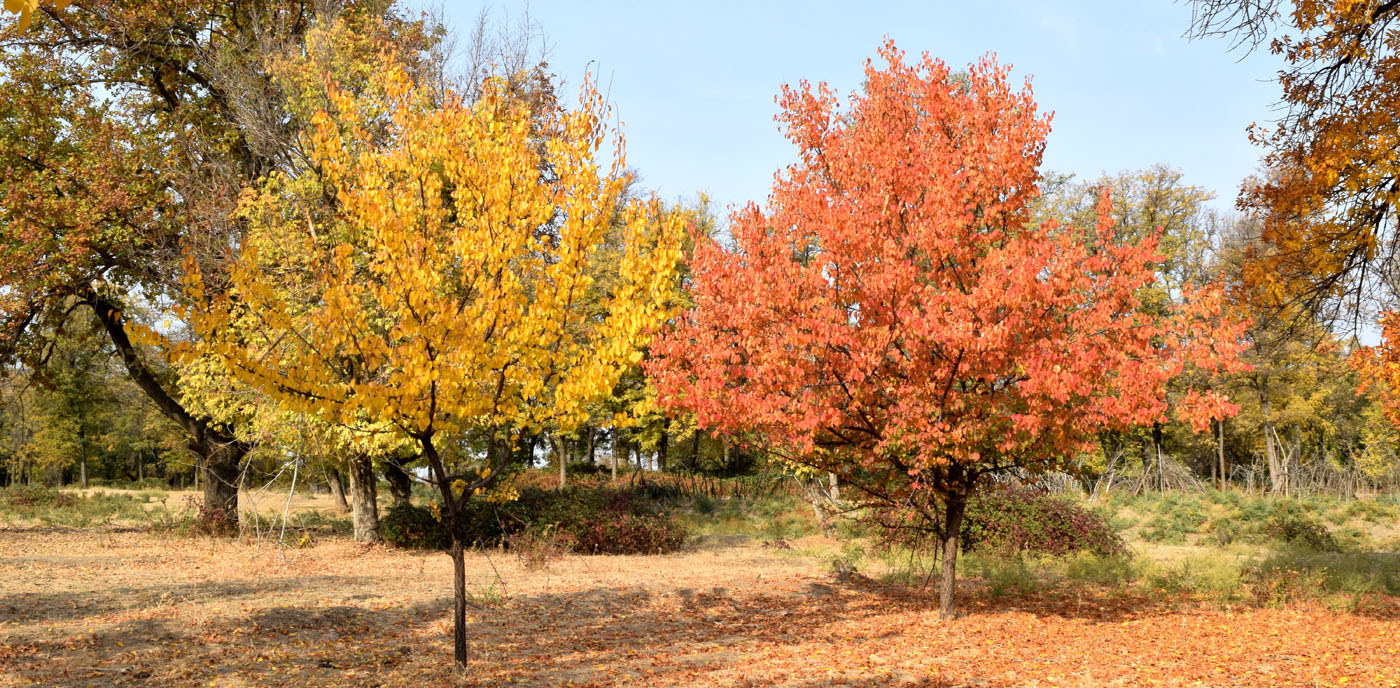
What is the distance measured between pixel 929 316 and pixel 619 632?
491cm

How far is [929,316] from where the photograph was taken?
27.5 feet

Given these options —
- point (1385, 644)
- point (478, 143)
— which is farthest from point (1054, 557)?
point (478, 143)

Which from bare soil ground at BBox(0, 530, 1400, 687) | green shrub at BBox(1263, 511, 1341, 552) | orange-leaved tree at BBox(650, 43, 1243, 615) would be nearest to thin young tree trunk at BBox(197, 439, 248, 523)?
bare soil ground at BBox(0, 530, 1400, 687)

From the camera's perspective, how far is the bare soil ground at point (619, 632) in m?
7.49

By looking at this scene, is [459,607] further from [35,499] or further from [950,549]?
[35,499]

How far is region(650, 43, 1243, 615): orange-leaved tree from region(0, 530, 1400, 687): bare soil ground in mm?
1905

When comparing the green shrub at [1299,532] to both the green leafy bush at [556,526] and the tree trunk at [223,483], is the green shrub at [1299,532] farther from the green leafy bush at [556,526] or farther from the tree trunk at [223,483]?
the tree trunk at [223,483]

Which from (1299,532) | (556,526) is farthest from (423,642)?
(1299,532)

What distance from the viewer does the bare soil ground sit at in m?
7.49

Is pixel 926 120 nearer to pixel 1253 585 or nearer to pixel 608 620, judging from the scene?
pixel 608 620

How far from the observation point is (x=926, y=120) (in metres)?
10.0

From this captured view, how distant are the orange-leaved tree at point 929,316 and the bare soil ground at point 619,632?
191 cm

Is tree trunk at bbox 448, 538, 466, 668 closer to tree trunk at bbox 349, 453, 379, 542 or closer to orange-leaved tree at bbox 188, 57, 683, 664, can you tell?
orange-leaved tree at bbox 188, 57, 683, 664

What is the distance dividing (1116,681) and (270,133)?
1575 cm
